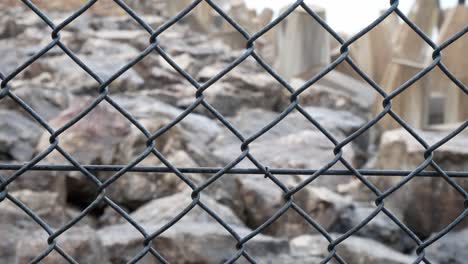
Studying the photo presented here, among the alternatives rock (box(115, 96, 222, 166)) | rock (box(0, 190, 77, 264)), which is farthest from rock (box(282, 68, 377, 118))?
rock (box(0, 190, 77, 264))

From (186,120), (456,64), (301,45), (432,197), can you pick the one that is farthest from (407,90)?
(432,197)

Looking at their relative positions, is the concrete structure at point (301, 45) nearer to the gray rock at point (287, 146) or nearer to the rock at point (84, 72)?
the rock at point (84, 72)

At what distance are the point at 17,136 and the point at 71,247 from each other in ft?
5.29

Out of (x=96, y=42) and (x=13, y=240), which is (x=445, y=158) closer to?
(x=13, y=240)

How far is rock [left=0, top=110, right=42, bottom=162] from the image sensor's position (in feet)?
11.6

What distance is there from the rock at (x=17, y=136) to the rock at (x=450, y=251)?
2.13 metres

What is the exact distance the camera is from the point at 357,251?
2.95m

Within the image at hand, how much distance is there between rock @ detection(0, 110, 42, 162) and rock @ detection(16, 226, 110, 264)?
4.19 ft

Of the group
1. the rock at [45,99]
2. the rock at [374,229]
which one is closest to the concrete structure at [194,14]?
the rock at [45,99]

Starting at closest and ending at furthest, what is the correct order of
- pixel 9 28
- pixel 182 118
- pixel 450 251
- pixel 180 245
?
pixel 182 118
pixel 180 245
pixel 450 251
pixel 9 28

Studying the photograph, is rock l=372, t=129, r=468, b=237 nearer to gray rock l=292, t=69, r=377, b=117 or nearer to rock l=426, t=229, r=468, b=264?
rock l=426, t=229, r=468, b=264

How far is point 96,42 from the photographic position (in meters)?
7.93

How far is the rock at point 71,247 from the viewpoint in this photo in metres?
2.13

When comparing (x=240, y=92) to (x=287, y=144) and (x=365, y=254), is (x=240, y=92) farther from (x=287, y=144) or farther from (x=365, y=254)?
(x=365, y=254)
